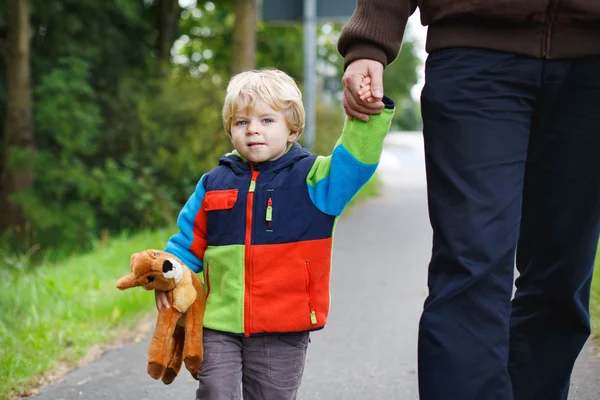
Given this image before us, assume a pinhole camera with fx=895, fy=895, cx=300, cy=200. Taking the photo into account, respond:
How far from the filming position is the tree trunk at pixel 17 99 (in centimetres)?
1238

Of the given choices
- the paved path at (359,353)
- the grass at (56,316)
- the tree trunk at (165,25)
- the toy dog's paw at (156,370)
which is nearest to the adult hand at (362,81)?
the toy dog's paw at (156,370)

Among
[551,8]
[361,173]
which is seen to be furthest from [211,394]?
[551,8]

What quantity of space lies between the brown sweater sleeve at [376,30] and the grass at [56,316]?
8.10ft

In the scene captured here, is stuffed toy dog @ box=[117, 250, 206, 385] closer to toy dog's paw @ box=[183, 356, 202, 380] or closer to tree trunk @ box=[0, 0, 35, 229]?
toy dog's paw @ box=[183, 356, 202, 380]

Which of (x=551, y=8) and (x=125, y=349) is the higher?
(x=551, y=8)

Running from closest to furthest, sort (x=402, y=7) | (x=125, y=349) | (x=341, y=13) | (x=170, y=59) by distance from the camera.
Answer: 1. (x=402, y=7)
2. (x=125, y=349)
3. (x=341, y=13)
4. (x=170, y=59)

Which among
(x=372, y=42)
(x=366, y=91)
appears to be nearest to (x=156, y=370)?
(x=366, y=91)

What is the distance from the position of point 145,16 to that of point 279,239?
14.6 metres

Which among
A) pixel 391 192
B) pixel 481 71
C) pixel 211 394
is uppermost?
pixel 481 71

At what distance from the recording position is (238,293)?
9.23ft

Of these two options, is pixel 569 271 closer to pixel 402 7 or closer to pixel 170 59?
pixel 402 7

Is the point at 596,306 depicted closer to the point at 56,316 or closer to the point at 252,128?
the point at 252,128

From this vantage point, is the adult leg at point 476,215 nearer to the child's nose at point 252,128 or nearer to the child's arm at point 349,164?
the child's arm at point 349,164

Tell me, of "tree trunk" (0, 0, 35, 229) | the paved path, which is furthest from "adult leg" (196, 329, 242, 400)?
"tree trunk" (0, 0, 35, 229)
